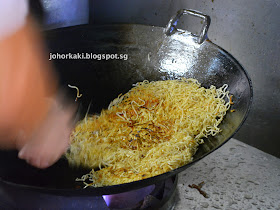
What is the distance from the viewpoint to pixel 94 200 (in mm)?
1705

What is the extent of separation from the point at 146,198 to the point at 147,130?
1.43ft

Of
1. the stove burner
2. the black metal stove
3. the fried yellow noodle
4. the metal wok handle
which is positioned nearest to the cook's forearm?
the fried yellow noodle

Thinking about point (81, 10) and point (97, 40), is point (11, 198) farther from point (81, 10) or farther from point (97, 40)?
point (81, 10)

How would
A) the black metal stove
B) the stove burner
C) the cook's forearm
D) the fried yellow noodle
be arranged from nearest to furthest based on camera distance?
the black metal stove
the fried yellow noodle
the stove burner
the cook's forearm

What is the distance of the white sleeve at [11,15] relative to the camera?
2.28m

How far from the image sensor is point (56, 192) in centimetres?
127

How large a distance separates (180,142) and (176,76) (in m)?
0.69

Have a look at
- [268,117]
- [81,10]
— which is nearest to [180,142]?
[268,117]

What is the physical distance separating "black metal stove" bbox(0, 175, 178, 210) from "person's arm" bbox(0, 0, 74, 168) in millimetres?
296

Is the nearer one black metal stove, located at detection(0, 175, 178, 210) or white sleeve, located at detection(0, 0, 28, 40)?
black metal stove, located at detection(0, 175, 178, 210)

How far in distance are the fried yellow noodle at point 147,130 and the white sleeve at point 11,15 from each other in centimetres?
90

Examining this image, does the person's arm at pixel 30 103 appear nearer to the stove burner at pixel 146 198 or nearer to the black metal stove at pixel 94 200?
the black metal stove at pixel 94 200

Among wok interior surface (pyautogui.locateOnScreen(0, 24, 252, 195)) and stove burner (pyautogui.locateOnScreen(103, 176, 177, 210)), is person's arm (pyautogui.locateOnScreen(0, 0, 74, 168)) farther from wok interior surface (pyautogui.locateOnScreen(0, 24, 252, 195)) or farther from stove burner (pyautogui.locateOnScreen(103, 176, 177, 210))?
stove burner (pyautogui.locateOnScreen(103, 176, 177, 210))

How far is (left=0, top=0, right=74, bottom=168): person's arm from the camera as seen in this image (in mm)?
1934
